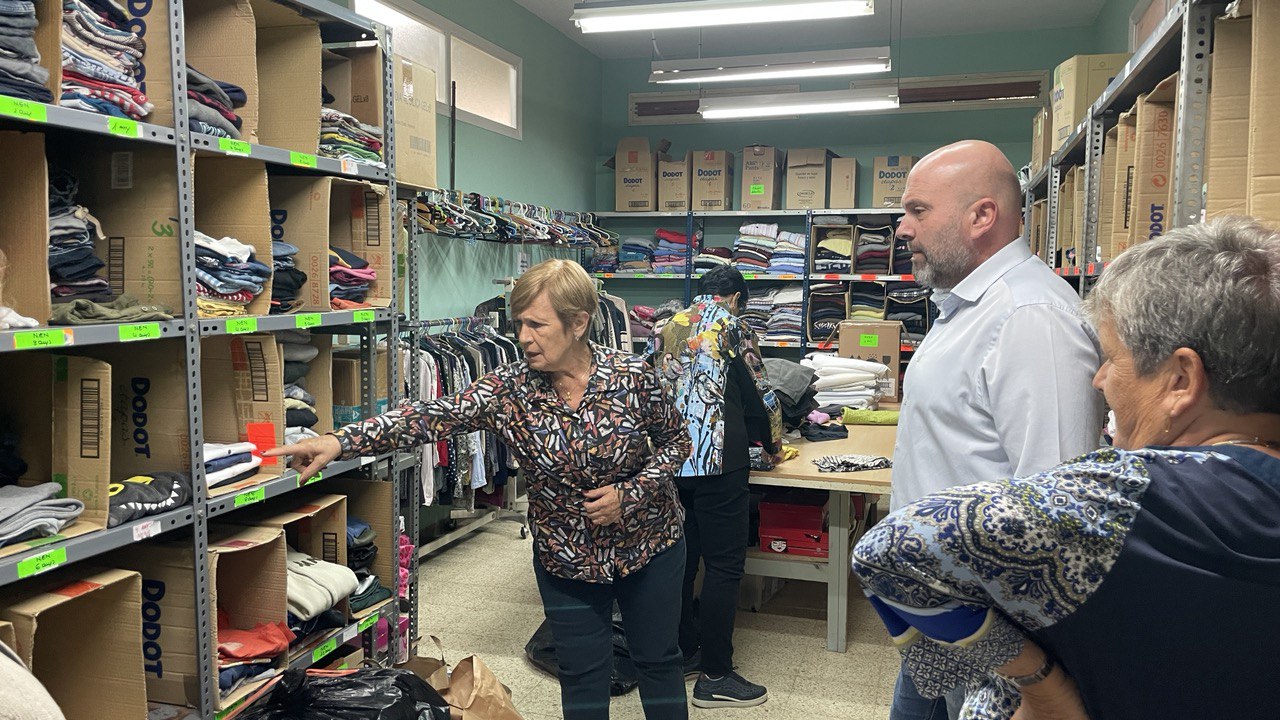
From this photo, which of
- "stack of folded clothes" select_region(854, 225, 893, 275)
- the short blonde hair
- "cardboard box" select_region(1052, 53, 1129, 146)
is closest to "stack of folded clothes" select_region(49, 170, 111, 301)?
the short blonde hair

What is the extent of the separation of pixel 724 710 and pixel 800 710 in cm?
29

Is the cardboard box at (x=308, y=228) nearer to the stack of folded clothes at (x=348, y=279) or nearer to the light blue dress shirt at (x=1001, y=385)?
the stack of folded clothes at (x=348, y=279)

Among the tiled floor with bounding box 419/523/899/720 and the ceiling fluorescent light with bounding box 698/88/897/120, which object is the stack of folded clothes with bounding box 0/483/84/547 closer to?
the tiled floor with bounding box 419/523/899/720

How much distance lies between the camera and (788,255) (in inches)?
314

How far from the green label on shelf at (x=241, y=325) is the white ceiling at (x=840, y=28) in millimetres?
5216

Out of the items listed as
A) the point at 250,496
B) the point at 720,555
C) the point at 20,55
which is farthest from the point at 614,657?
the point at 20,55

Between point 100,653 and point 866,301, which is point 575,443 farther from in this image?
point 866,301

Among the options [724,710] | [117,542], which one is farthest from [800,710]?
[117,542]

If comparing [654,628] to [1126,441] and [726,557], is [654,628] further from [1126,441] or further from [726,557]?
[1126,441]

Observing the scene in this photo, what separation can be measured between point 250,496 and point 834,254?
6.38m

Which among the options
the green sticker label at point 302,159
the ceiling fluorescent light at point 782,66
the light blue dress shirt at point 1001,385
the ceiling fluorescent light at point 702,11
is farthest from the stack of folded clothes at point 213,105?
the ceiling fluorescent light at point 782,66

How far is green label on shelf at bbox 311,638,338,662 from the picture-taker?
2.54 metres

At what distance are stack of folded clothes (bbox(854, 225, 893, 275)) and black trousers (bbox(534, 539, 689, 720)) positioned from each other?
5801 mm

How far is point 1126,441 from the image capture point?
97 cm
